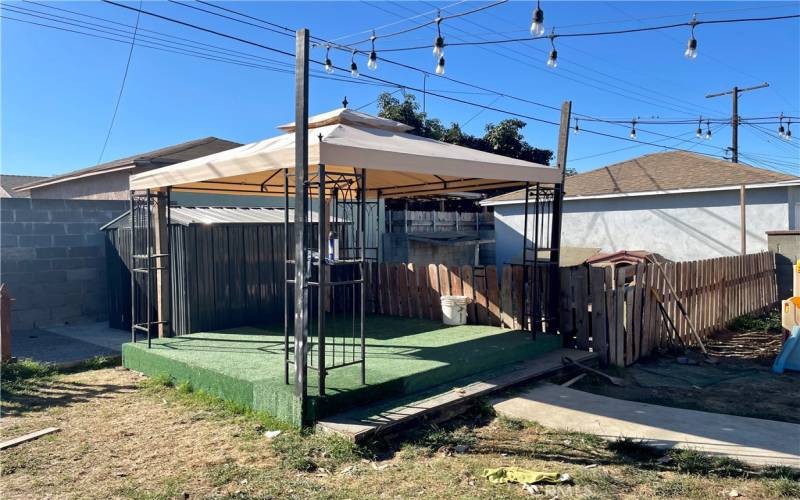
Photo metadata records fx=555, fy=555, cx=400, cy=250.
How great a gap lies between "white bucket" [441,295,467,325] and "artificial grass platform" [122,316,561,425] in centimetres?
18

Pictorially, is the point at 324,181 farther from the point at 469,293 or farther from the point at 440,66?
the point at 440,66

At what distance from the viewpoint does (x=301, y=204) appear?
14.7 feet

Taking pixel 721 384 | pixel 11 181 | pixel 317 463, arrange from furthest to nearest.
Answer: pixel 11 181 < pixel 721 384 < pixel 317 463

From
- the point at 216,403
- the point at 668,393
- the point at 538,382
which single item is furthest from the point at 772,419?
Result: the point at 216,403

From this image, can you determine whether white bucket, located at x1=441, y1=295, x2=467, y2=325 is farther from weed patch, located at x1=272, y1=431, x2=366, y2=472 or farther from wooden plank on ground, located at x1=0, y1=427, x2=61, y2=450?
wooden plank on ground, located at x1=0, y1=427, x2=61, y2=450

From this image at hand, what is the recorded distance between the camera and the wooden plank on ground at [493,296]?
26.4ft

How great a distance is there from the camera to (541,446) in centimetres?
433

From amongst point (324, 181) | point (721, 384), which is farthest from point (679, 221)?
point (324, 181)

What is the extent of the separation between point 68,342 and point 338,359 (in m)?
5.51

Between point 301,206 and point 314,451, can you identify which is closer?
point 314,451

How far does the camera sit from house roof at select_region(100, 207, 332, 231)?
326 inches

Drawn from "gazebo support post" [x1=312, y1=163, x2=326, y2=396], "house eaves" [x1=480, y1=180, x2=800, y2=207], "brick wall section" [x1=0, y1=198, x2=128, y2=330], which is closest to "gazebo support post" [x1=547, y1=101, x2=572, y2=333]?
"gazebo support post" [x1=312, y1=163, x2=326, y2=396]

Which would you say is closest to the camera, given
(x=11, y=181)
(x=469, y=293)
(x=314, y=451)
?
(x=314, y=451)

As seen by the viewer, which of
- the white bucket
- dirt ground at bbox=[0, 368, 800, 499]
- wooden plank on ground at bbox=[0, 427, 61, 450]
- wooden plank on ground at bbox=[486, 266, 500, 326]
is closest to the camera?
dirt ground at bbox=[0, 368, 800, 499]
